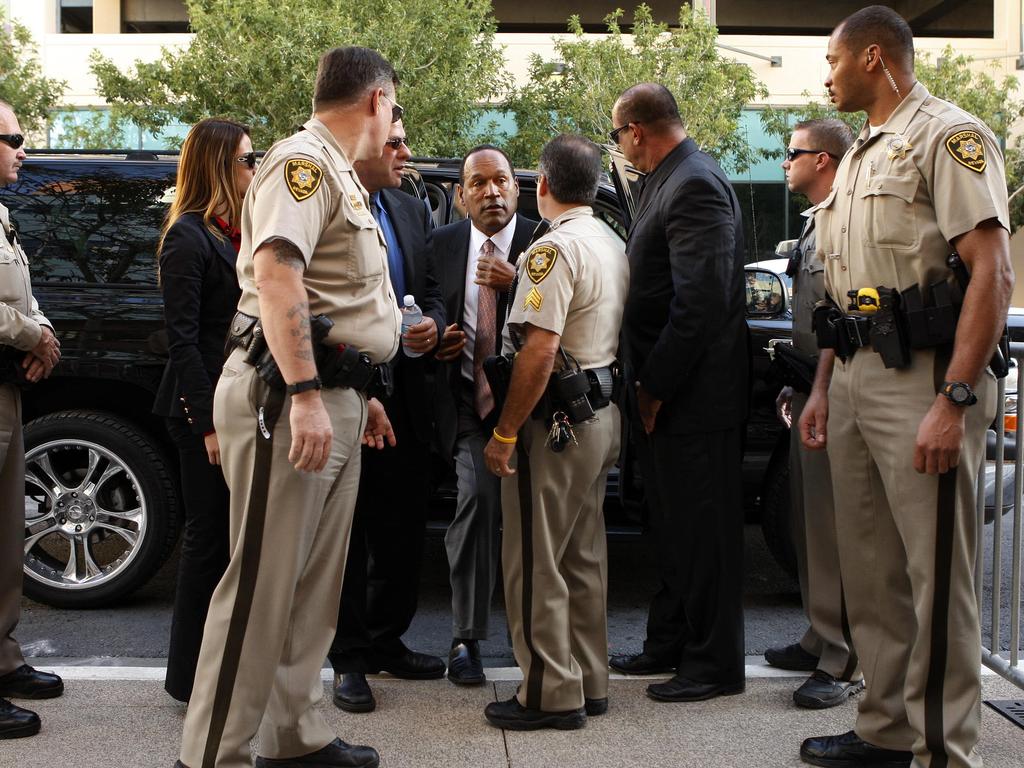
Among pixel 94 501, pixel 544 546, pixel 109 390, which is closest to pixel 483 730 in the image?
pixel 544 546

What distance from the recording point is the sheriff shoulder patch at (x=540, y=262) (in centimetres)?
338

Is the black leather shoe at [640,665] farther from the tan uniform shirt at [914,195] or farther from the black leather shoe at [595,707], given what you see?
the tan uniform shirt at [914,195]

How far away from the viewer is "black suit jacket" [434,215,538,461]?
13.5 ft

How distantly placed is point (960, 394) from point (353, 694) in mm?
2155

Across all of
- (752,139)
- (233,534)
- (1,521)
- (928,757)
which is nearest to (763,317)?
(928,757)

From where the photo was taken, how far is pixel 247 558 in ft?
9.29

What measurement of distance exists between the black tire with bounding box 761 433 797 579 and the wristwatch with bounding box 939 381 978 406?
1.89m

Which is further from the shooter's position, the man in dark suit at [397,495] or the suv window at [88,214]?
the suv window at [88,214]

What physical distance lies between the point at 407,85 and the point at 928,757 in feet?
47.4

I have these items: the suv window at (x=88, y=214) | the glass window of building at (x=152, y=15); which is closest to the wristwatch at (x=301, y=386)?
the suv window at (x=88, y=214)

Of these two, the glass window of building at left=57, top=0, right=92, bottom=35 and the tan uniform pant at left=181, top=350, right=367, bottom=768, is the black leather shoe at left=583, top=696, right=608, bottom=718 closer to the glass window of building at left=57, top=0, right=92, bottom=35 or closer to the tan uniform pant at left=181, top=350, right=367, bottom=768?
the tan uniform pant at left=181, top=350, right=367, bottom=768

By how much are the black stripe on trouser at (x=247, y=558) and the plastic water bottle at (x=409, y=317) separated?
102 cm

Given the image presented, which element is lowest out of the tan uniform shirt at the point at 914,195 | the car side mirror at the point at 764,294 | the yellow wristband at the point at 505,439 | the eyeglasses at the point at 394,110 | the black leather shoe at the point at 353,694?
the black leather shoe at the point at 353,694

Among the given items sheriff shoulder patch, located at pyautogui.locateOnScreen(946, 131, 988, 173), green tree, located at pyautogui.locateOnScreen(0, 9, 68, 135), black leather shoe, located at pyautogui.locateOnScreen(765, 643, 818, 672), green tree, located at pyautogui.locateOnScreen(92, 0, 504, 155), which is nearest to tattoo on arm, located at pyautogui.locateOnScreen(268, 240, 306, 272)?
sheriff shoulder patch, located at pyautogui.locateOnScreen(946, 131, 988, 173)
